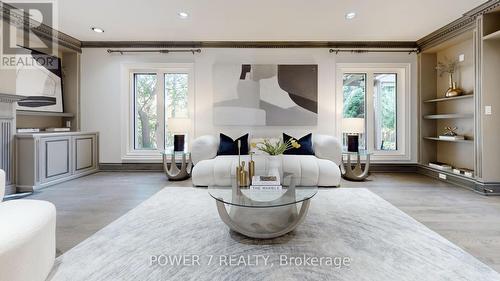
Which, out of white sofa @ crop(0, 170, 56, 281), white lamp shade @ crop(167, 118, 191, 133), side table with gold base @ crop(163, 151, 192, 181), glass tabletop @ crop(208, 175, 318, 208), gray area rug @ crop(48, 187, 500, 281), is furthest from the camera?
white lamp shade @ crop(167, 118, 191, 133)

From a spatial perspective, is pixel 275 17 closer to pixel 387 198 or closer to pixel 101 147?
pixel 387 198

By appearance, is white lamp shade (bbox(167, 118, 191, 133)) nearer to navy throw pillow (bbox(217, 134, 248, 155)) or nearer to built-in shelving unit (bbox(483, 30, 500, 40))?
navy throw pillow (bbox(217, 134, 248, 155))

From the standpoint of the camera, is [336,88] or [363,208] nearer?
[363,208]

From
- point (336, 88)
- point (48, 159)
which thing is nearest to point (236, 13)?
point (336, 88)

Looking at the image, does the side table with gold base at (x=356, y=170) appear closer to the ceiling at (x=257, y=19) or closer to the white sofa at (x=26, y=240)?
the ceiling at (x=257, y=19)

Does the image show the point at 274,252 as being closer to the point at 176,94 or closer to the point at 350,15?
the point at 350,15

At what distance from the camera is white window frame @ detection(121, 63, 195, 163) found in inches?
206

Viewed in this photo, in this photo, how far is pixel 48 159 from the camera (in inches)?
159

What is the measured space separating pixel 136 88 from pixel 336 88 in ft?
13.6

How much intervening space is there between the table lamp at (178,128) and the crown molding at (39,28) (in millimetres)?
2452

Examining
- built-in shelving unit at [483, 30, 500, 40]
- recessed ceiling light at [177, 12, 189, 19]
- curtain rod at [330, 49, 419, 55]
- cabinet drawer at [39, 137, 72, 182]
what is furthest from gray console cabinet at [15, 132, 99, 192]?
built-in shelving unit at [483, 30, 500, 40]

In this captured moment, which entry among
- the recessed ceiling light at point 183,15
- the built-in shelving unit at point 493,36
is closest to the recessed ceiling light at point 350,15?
the built-in shelving unit at point 493,36

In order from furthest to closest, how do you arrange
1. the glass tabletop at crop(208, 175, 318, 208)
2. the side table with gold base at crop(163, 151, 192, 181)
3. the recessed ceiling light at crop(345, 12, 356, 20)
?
the side table with gold base at crop(163, 151, 192, 181), the recessed ceiling light at crop(345, 12, 356, 20), the glass tabletop at crop(208, 175, 318, 208)

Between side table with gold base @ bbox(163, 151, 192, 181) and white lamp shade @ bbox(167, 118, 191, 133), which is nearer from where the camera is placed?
side table with gold base @ bbox(163, 151, 192, 181)
